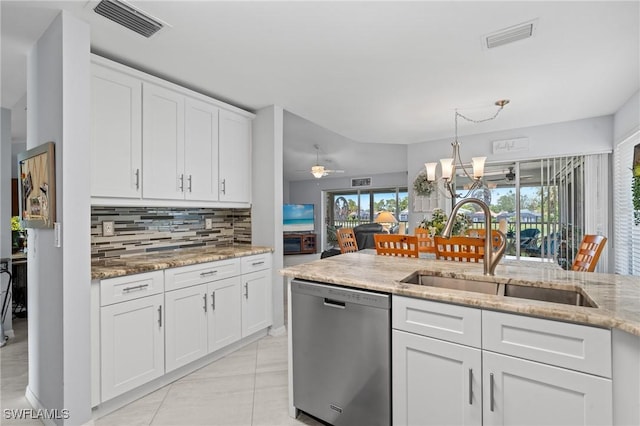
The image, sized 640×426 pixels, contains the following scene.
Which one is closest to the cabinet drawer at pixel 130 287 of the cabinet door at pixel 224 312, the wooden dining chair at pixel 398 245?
the cabinet door at pixel 224 312

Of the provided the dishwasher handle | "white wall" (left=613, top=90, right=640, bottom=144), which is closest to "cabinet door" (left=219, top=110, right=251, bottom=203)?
the dishwasher handle

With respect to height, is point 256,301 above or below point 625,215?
below

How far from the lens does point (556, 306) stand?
119 cm

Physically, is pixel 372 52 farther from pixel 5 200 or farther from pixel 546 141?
pixel 5 200

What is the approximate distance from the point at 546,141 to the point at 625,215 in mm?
1243

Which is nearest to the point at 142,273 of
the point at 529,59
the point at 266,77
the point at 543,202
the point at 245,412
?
the point at 245,412

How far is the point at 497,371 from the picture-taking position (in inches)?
50.1

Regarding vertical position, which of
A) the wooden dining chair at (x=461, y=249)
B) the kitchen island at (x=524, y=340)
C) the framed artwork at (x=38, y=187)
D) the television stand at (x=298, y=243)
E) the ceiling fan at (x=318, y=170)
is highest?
the ceiling fan at (x=318, y=170)

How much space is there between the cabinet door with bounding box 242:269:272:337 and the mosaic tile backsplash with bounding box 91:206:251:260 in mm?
551

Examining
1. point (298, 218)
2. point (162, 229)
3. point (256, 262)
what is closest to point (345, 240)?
point (256, 262)

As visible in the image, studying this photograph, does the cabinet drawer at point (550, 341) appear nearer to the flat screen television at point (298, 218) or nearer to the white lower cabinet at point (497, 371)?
the white lower cabinet at point (497, 371)

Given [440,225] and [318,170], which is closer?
[440,225]

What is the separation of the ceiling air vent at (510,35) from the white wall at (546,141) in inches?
80.9

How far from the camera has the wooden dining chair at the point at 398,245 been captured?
2.74 metres
